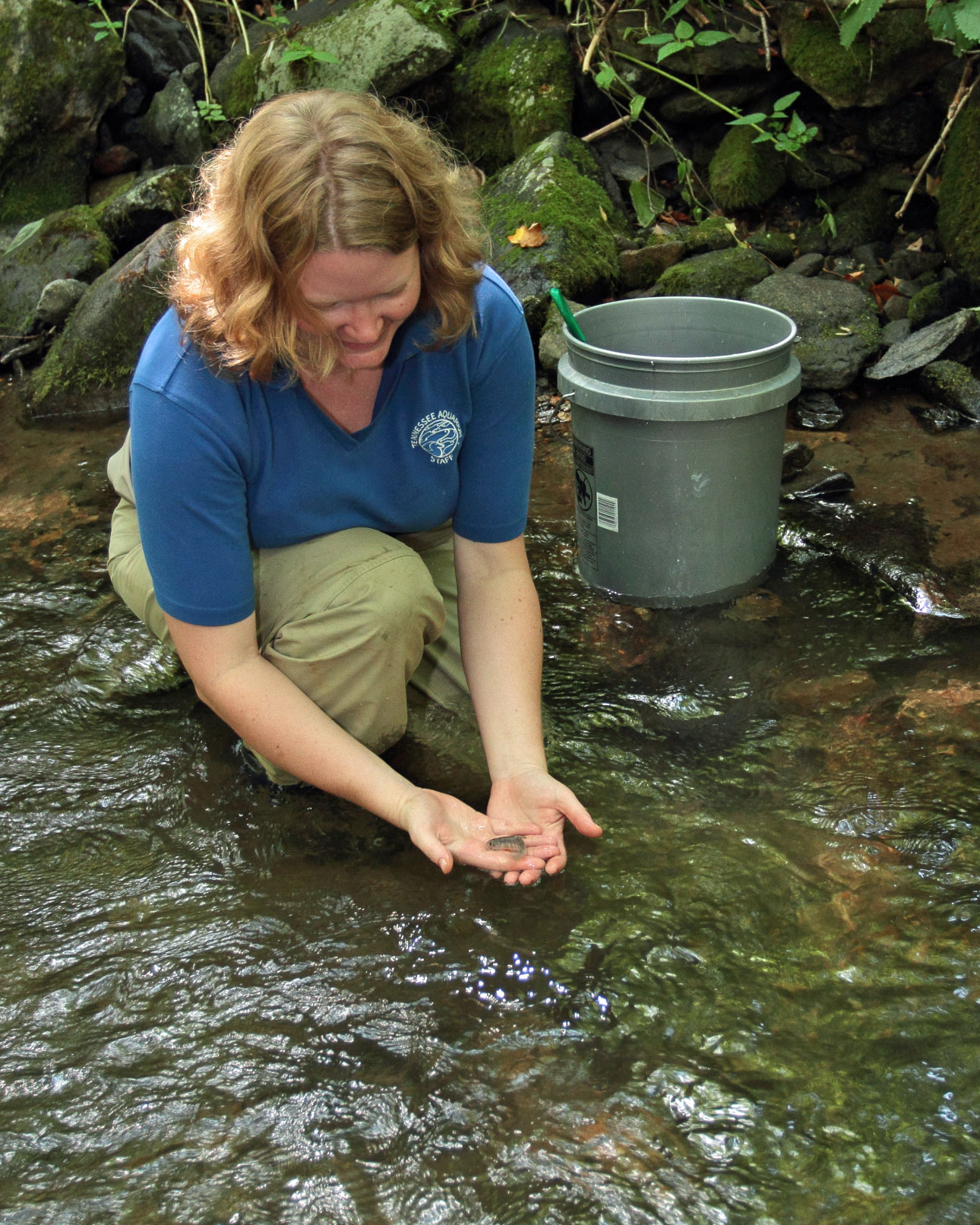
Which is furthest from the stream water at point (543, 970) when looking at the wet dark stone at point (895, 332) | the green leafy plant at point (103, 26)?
the green leafy plant at point (103, 26)

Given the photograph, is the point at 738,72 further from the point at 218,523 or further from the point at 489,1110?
the point at 489,1110

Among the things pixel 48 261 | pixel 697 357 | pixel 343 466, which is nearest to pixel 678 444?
pixel 697 357

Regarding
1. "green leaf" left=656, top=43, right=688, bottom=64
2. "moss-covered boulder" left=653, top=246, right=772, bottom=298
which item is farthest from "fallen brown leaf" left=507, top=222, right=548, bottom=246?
"green leaf" left=656, top=43, right=688, bottom=64

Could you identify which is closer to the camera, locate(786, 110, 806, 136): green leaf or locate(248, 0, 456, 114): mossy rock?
locate(786, 110, 806, 136): green leaf

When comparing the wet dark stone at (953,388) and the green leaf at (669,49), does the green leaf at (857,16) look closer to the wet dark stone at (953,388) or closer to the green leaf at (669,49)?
the green leaf at (669,49)

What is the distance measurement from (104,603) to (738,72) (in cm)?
321

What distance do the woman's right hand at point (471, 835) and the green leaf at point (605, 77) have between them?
346cm

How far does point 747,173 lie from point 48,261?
2.94 metres

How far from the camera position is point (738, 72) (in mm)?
4500

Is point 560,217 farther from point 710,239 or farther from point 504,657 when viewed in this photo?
point 504,657

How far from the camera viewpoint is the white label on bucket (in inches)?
110

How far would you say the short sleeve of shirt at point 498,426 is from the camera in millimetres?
Answer: 1983

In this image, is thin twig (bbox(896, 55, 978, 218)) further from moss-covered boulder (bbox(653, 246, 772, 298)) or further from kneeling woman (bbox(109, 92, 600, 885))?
kneeling woman (bbox(109, 92, 600, 885))

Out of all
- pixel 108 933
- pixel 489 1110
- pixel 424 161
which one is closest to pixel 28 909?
pixel 108 933
